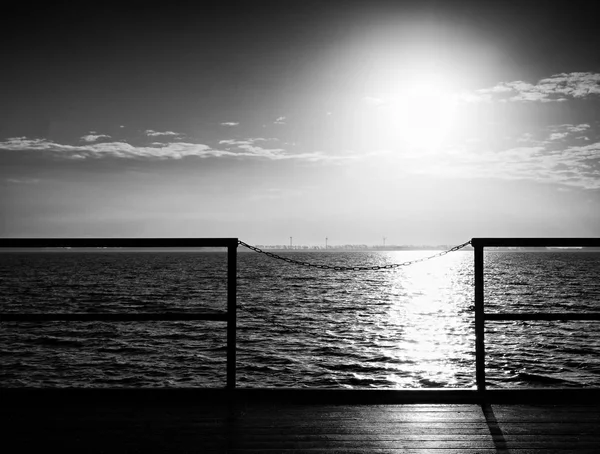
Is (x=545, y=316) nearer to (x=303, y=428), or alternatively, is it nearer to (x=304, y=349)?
(x=303, y=428)

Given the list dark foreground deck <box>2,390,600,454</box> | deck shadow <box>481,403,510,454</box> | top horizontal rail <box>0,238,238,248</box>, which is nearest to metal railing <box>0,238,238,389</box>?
top horizontal rail <box>0,238,238,248</box>

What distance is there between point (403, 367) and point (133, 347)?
12.0 metres

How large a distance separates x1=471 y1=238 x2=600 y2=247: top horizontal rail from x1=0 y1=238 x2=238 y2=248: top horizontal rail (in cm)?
239

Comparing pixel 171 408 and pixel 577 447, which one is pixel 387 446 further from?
pixel 171 408

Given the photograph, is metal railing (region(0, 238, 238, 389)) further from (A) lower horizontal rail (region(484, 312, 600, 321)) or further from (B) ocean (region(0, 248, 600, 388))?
(B) ocean (region(0, 248, 600, 388))

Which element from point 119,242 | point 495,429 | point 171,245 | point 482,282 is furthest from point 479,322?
point 119,242

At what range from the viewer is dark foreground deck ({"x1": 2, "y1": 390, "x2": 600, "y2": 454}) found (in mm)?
3889

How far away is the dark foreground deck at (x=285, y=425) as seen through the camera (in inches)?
153

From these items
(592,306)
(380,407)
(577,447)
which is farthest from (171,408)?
(592,306)

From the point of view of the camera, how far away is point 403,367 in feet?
66.1

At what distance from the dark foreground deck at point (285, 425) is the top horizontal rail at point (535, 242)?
1479 millimetres

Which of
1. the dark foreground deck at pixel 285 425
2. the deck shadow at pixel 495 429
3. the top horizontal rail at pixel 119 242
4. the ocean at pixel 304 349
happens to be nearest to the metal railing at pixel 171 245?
the top horizontal rail at pixel 119 242

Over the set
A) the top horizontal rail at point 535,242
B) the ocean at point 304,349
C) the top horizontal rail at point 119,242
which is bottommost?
the ocean at point 304,349

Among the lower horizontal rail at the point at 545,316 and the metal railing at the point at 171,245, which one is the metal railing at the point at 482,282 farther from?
the metal railing at the point at 171,245
